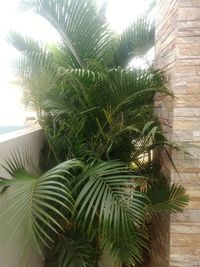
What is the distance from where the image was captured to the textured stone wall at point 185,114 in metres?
1.38

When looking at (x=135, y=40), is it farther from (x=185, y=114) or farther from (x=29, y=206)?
(x=29, y=206)

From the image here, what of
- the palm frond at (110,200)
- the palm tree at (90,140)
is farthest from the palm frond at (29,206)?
the palm frond at (110,200)

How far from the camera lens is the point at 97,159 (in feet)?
4.53

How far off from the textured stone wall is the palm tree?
0.08m

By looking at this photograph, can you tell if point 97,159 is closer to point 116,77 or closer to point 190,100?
point 116,77

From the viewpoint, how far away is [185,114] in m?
1.41

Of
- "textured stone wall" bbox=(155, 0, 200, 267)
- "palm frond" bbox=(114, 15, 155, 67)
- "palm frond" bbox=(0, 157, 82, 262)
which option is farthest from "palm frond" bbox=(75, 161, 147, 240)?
"palm frond" bbox=(114, 15, 155, 67)

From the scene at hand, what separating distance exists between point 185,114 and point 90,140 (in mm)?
512

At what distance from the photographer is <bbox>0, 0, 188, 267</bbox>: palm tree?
116cm

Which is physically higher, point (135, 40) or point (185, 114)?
point (135, 40)

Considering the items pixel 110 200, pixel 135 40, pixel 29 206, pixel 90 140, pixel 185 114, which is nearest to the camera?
pixel 29 206

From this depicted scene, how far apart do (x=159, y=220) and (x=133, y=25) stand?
126 centimetres

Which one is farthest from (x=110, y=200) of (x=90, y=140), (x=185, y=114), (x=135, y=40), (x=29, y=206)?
(x=135, y=40)

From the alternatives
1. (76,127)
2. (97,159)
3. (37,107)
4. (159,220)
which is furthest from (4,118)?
(159,220)
